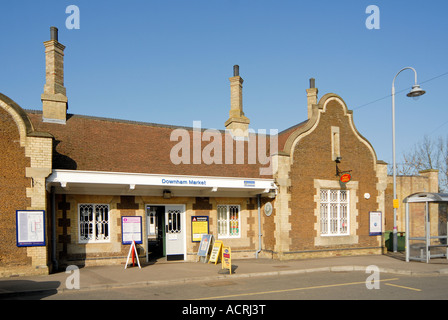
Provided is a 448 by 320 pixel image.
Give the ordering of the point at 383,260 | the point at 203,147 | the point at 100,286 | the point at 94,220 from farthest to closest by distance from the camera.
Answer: the point at 203,147
the point at 383,260
the point at 94,220
the point at 100,286

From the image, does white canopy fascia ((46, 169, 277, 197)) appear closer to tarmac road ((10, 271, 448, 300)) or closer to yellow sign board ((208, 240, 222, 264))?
yellow sign board ((208, 240, 222, 264))

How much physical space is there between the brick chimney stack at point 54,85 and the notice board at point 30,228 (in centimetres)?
547

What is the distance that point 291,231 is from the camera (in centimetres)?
1698

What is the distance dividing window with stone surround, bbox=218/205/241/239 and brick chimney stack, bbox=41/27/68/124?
26.9 ft

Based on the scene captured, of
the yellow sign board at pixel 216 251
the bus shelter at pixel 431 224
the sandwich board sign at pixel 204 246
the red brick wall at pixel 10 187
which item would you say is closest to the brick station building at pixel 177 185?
the red brick wall at pixel 10 187

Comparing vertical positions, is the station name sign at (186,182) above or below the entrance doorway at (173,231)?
above

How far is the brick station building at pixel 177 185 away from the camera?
1262 centimetres

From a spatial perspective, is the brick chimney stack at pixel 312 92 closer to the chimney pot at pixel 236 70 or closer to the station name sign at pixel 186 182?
the chimney pot at pixel 236 70

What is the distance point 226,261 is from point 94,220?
18.7ft

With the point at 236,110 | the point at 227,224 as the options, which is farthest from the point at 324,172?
the point at 236,110

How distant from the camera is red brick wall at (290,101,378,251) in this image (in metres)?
17.3

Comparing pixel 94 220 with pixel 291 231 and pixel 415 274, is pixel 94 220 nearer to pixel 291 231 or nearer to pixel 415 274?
pixel 291 231
